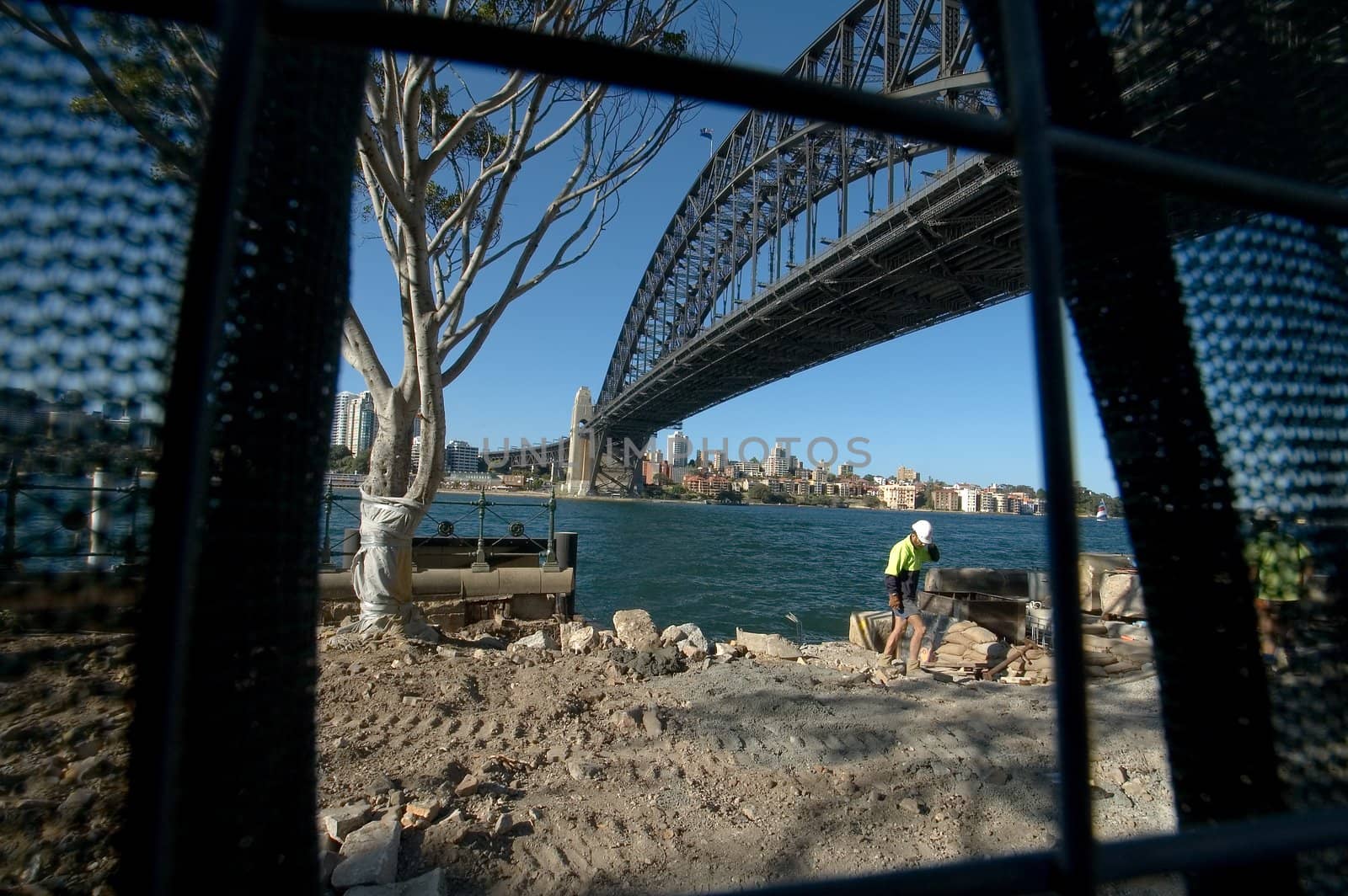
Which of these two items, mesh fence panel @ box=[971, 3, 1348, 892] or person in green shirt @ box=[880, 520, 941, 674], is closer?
mesh fence panel @ box=[971, 3, 1348, 892]

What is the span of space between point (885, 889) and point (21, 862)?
995 mm

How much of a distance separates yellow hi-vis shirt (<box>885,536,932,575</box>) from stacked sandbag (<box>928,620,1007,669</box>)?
1352 millimetres

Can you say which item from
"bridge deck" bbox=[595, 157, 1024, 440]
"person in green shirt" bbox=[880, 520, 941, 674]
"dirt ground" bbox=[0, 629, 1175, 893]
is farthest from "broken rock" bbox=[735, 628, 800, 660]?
"bridge deck" bbox=[595, 157, 1024, 440]

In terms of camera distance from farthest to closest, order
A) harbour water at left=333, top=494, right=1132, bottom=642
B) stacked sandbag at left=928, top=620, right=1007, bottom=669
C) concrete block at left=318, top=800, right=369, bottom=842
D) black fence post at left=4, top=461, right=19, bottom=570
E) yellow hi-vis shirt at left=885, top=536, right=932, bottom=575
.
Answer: harbour water at left=333, top=494, right=1132, bottom=642 < stacked sandbag at left=928, top=620, right=1007, bottom=669 < yellow hi-vis shirt at left=885, top=536, right=932, bottom=575 < concrete block at left=318, top=800, right=369, bottom=842 < black fence post at left=4, top=461, right=19, bottom=570

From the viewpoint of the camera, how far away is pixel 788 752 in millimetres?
3566

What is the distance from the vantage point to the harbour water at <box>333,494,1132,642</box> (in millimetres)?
12961

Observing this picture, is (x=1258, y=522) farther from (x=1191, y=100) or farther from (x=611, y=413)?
(x=611, y=413)

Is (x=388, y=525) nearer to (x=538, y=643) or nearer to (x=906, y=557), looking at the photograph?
(x=538, y=643)

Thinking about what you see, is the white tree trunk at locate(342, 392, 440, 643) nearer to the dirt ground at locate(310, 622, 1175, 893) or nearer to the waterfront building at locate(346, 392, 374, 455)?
the dirt ground at locate(310, 622, 1175, 893)

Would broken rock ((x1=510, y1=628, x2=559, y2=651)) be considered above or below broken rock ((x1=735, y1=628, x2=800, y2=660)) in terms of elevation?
above

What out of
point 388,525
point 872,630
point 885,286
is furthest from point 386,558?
point 885,286

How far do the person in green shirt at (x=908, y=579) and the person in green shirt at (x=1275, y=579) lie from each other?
17.9 feet

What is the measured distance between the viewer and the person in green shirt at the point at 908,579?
631 centimetres

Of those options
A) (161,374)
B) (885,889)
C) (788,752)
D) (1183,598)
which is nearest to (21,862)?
(161,374)
